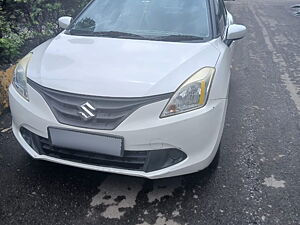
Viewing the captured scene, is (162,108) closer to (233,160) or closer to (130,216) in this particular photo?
(130,216)

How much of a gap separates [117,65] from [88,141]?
640 millimetres

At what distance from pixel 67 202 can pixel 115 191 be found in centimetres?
38

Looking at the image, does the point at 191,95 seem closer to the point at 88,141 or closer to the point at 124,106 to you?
the point at 124,106

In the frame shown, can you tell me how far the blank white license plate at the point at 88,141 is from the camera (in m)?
2.46

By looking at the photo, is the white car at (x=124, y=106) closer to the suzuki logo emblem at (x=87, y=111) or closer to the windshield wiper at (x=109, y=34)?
the suzuki logo emblem at (x=87, y=111)

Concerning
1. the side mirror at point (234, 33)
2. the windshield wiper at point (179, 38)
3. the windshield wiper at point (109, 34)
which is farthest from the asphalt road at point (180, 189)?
the windshield wiper at point (109, 34)

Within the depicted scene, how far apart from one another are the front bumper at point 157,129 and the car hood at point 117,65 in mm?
172

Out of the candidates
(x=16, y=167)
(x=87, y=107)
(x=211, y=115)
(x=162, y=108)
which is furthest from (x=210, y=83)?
(x=16, y=167)

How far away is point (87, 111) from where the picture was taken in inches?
97.7

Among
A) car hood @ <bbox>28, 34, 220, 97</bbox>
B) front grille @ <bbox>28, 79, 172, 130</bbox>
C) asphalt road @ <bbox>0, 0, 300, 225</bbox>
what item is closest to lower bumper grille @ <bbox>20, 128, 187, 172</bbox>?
front grille @ <bbox>28, 79, 172, 130</bbox>

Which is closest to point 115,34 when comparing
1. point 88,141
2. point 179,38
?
point 179,38

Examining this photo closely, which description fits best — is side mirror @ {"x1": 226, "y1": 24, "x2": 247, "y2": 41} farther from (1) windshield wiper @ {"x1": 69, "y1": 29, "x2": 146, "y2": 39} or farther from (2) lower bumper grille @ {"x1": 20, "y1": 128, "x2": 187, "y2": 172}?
(2) lower bumper grille @ {"x1": 20, "y1": 128, "x2": 187, "y2": 172}

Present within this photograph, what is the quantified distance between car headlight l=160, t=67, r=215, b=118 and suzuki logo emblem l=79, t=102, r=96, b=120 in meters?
0.48

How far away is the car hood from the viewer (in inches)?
99.9
